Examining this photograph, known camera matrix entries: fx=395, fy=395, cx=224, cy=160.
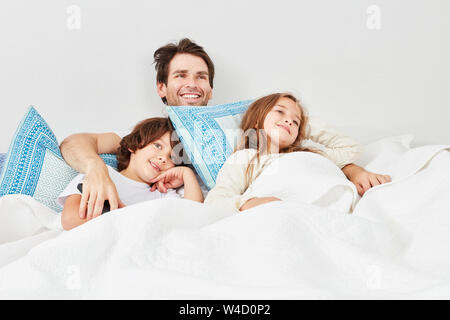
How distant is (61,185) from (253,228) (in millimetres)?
748

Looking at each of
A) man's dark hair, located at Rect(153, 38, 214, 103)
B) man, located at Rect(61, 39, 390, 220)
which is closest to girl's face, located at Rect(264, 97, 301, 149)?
man, located at Rect(61, 39, 390, 220)

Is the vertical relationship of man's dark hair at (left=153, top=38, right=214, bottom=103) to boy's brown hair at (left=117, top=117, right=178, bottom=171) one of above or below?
above

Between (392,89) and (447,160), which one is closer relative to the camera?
(447,160)

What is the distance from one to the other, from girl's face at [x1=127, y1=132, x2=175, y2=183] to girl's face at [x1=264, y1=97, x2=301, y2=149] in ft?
1.12

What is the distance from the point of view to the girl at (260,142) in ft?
3.80

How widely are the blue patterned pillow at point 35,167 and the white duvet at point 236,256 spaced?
343 mm

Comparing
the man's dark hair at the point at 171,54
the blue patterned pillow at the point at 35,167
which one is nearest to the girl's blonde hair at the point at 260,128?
the man's dark hair at the point at 171,54

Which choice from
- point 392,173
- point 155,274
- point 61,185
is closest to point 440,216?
point 392,173

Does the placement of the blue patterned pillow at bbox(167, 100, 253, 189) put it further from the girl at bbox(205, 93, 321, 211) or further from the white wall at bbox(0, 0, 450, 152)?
the white wall at bbox(0, 0, 450, 152)

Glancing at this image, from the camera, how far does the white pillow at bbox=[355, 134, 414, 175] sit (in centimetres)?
130

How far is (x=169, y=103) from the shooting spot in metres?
1.72

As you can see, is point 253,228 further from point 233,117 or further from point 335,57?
point 335,57

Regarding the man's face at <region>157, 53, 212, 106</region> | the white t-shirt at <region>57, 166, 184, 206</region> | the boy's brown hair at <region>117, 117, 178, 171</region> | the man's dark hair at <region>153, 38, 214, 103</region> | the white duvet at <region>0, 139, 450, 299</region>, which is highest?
the man's dark hair at <region>153, 38, 214, 103</region>
